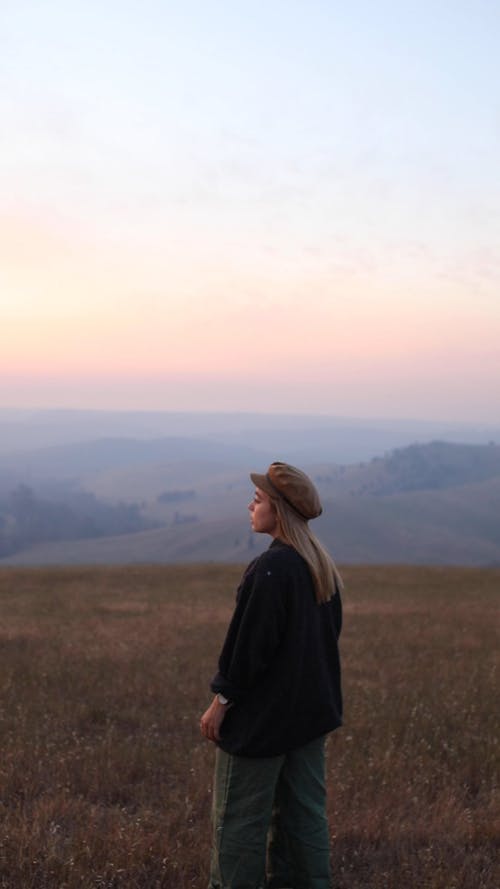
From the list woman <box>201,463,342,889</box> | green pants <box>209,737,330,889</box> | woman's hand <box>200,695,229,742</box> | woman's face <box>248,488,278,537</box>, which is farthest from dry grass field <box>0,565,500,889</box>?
woman's face <box>248,488,278,537</box>

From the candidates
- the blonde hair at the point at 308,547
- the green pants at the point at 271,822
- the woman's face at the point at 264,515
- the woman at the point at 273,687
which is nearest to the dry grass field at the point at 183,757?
the green pants at the point at 271,822

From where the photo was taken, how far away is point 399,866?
18.5ft

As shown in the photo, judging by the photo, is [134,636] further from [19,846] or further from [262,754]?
[262,754]

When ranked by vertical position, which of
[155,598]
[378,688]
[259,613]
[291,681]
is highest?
[259,613]

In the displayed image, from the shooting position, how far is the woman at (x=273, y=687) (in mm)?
4309

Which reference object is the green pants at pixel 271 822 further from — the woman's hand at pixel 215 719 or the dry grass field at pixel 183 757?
the dry grass field at pixel 183 757

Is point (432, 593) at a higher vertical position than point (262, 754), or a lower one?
lower

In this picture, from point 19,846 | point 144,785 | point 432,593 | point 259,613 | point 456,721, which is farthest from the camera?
Result: point 432,593

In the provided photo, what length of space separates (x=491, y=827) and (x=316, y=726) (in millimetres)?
2809

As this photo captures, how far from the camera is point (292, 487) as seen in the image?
4.45 meters

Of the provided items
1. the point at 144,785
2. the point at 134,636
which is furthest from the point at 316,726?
the point at 134,636

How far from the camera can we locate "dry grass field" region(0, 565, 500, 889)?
550 centimetres

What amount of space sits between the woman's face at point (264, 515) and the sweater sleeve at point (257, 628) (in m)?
0.27

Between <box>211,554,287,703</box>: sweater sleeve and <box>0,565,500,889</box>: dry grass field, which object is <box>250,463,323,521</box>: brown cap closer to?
<box>211,554,287,703</box>: sweater sleeve
